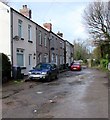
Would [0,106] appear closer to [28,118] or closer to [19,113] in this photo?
[19,113]

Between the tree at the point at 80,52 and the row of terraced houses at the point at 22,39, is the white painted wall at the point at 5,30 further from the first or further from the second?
the tree at the point at 80,52

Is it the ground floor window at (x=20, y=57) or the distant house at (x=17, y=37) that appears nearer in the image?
the distant house at (x=17, y=37)

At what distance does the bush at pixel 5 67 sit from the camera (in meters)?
22.8

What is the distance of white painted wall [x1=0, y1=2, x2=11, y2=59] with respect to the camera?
25.4 meters

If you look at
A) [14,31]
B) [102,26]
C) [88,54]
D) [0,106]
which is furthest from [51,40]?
[88,54]

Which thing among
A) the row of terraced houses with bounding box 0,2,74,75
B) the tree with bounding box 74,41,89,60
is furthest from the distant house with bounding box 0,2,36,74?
the tree with bounding box 74,41,89,60

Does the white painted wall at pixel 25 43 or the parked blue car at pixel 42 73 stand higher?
the white painted wall at pixel 25 43

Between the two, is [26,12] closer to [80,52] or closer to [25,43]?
[25,43]

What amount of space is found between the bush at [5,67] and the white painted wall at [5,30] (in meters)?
1.42

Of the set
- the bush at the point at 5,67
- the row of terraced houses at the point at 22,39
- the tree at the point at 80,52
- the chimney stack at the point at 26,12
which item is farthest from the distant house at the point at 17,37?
the tree at the point at 80,52

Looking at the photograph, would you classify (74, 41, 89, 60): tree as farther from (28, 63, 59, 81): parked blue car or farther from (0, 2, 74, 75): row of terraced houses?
(28, 63, 59, 81): parked blue car

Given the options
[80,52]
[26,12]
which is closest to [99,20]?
[26,12]

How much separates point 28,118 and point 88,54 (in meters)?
109

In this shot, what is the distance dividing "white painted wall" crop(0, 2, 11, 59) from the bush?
1.42 m
